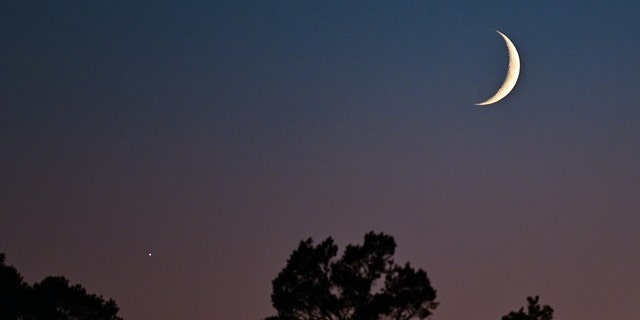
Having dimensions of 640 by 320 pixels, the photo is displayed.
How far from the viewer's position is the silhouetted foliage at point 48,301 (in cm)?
9338

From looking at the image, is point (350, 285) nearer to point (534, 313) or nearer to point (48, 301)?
point (534, 313)

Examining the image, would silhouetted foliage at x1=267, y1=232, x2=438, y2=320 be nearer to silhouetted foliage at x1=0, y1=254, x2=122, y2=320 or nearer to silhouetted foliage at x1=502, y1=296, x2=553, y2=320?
silhouetted foliage at x1=502, y1=296, x2=553, y2=320

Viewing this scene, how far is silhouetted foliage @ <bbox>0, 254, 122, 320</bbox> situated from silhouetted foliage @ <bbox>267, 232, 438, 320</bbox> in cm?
3188

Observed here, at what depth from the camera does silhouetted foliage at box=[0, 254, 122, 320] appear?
93.4m

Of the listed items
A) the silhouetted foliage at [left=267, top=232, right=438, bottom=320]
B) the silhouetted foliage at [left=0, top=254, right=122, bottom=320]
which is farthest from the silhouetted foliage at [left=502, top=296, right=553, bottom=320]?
the silhouetted foliage at [left=0, top=254, right=122, bottom=320]

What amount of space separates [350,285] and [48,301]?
121 feet

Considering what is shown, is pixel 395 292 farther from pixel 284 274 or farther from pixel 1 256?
pixel 1 256

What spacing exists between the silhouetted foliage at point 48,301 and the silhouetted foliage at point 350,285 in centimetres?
3188

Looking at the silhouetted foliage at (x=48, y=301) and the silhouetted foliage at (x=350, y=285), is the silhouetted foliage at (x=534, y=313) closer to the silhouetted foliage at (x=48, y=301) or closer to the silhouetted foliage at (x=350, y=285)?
the silhouetted foliage at (x=350, y=285)

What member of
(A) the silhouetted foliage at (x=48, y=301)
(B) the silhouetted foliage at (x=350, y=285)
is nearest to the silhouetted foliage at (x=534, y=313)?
(B) the silhouetted foliage at (x=350, y=285)

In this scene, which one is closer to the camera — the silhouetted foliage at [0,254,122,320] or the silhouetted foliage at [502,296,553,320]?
the silhouetted foliage at [502,296,553,320]

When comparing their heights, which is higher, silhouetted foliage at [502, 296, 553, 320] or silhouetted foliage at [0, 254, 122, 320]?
silhouetted foliage at [0, 254, 122, 320]

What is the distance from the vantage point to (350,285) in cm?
6756

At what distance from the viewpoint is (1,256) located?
97438 millimetres
